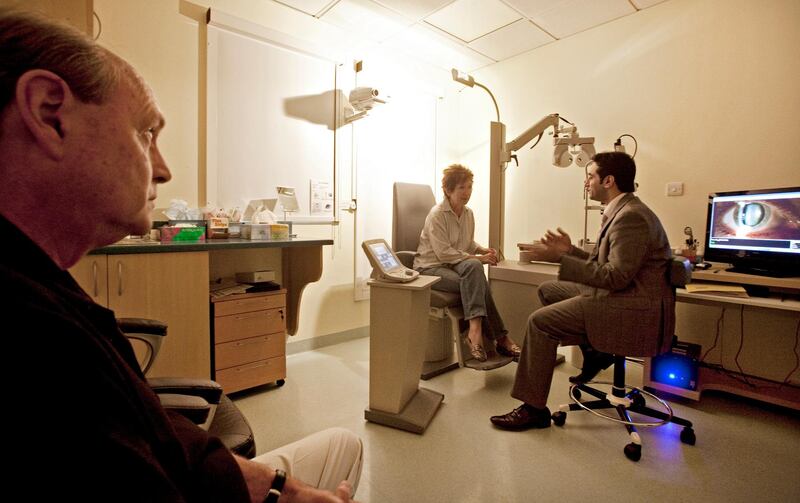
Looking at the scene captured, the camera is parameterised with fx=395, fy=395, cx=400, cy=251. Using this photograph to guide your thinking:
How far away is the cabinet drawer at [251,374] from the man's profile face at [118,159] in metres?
1.79

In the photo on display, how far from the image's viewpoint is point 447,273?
2.52 metres

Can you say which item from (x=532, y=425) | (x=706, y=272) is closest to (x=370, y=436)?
(x=532, y=425)

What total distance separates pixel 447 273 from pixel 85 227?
214 centimetres

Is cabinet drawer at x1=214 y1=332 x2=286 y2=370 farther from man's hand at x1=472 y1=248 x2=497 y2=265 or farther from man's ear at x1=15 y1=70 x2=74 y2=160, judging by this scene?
man's ear at x1=15 y1=70 x2=74 y2=160

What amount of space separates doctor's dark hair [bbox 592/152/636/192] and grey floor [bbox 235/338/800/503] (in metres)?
1.20

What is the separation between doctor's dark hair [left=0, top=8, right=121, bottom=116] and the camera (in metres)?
0.43

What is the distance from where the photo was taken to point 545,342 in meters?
1.86

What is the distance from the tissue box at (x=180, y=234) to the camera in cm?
199

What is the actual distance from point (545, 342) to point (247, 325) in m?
1.58

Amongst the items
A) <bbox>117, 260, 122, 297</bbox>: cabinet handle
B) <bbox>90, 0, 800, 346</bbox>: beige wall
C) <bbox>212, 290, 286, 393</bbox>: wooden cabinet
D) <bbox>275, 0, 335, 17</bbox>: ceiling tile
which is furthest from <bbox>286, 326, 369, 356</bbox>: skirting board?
<bbox>275, 0, 335, 17</bbox>: ceiling tile

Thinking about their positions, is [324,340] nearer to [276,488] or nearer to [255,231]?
[255,231]

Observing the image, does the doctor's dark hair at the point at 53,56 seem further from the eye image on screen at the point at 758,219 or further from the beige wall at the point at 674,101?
the beige wall at the point at 674,101

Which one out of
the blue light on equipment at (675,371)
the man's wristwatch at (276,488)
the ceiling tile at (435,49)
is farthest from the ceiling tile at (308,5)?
the blue light on equipment at (675,371)

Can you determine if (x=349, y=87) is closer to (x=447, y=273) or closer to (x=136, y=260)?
(x=447, y=273)
